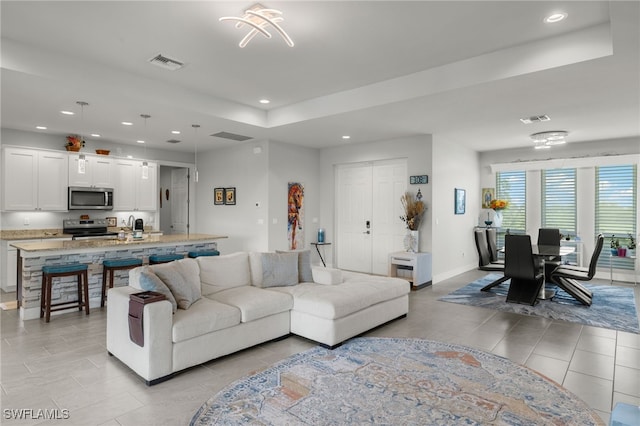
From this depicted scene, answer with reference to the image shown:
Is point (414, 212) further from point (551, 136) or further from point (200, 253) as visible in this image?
point (200, 253)

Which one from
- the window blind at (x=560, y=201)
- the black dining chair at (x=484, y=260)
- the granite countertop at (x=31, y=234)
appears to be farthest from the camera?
the window blind at (x=560, y=201)

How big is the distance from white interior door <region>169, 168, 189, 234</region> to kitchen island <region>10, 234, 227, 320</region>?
3162 millimetres

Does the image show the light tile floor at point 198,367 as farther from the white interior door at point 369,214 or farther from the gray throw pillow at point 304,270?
the white interior door at point 369,214

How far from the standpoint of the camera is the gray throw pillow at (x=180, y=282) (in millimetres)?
3402

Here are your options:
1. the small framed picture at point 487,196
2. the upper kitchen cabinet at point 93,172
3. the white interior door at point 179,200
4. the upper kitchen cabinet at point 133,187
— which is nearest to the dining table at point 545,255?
the small framed picture at point 487,196

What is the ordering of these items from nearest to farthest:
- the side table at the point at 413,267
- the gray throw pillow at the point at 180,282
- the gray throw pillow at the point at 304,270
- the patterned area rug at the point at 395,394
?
the patterned area rug at the point at 395,394, the gray throw pillow at the point at 180,282, the gray throw pillow at the point at 304,270, the side table at the point at 413,267

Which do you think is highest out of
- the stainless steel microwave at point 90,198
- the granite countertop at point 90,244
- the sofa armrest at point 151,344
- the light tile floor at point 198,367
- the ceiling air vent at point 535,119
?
the ceiling air vent at point 535,119

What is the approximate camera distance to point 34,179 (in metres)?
6.50

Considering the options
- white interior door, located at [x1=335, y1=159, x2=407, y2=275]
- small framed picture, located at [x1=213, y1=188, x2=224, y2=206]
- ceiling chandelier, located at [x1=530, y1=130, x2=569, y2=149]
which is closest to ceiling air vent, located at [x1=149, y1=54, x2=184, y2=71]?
small framed picture, located at [x1=213, y1=188, x2=224, y2=206]

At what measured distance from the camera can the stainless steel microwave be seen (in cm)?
691

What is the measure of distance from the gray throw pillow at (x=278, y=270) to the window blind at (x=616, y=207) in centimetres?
630

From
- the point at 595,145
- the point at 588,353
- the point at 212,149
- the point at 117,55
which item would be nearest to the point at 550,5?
the point at 588,353

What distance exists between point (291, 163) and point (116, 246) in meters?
3.66

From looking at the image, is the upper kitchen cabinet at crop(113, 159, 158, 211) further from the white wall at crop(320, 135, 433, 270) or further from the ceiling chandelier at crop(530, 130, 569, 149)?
the ceiling chandelier at crop(530, 130, 569, 149)
